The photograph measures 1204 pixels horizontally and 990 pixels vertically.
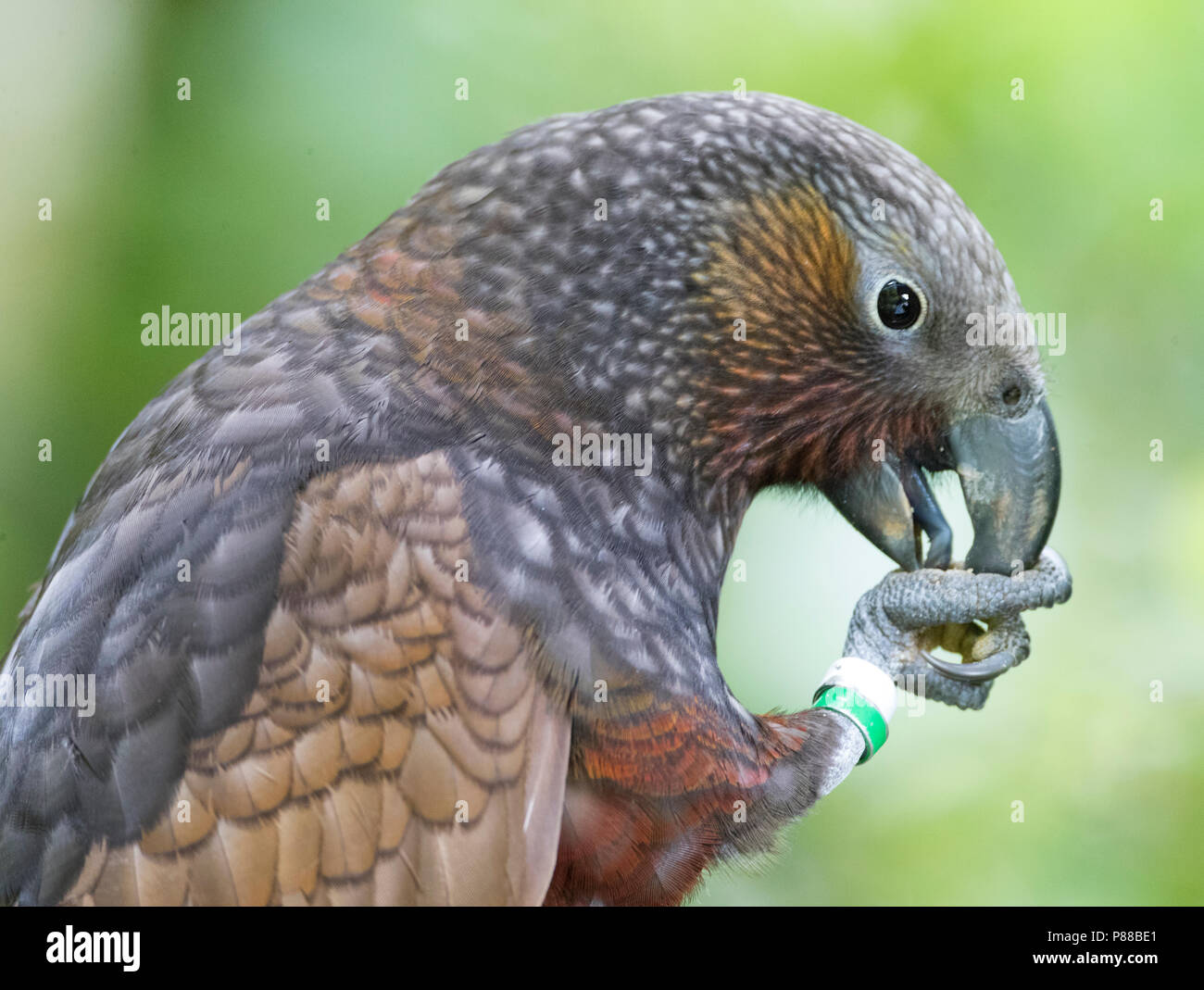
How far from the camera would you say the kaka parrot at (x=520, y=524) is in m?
1.30

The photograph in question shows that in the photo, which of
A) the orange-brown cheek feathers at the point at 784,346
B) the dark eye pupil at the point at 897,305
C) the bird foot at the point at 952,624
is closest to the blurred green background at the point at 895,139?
the bird foot at the point at 952,624

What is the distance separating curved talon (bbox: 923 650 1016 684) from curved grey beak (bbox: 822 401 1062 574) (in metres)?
0.15

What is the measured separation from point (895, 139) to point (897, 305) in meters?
1.25

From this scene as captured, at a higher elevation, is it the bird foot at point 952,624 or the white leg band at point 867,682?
the bird foot at point 952,624

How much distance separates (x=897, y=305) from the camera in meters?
1.63

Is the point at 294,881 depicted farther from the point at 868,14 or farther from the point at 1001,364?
the point at 868,14

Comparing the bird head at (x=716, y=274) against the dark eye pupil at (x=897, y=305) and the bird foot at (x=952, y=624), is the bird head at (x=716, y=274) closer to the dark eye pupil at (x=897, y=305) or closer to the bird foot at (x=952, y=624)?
the dark eye pupil at (x=897, y=305)

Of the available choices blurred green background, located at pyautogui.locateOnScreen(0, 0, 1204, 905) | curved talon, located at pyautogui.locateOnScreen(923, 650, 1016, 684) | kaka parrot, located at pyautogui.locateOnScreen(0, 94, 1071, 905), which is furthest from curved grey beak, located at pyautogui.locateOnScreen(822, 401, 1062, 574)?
blurred green background, located at pyautogui.locateOnScreen(0, 0, 1204, 905)

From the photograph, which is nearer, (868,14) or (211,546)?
(211,546)

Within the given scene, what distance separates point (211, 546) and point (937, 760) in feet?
6.74

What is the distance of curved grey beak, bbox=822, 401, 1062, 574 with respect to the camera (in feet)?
5.80

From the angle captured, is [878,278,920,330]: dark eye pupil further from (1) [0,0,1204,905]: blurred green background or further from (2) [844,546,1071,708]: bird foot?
(1) [0,0,1204,905]: blurred green background

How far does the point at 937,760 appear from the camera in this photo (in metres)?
2.77

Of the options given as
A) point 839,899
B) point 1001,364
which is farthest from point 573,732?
point 839,899
